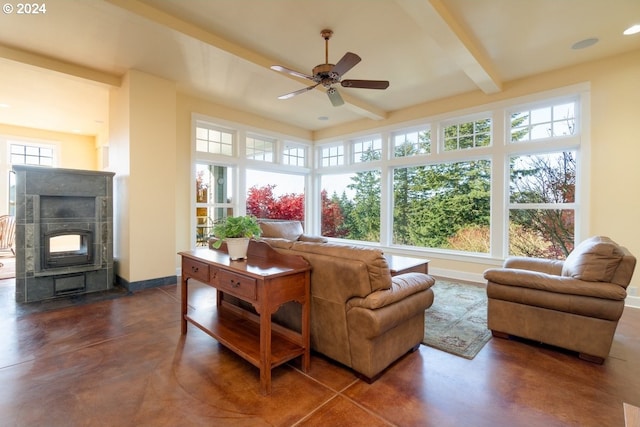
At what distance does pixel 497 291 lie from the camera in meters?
2.70

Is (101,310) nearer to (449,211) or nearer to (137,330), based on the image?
(137,330)

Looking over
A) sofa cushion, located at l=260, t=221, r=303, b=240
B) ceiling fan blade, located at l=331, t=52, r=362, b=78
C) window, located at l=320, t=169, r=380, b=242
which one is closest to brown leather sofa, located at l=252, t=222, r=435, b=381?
ceiling fan blade, located at l=331, t=52, r=362, b=78

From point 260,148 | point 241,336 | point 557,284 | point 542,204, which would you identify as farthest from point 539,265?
point 260,148

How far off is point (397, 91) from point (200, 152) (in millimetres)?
3678

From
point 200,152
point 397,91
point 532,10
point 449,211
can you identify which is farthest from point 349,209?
point 532,10

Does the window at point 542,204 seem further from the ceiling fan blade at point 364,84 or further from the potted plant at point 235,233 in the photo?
the potted plant at point 235,233

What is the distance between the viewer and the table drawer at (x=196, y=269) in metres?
2.43

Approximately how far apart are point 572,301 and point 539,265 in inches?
29.9

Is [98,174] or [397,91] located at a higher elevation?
[397,91]

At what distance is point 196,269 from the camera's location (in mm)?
2551

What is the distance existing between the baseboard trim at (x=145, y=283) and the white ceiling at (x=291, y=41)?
287cm

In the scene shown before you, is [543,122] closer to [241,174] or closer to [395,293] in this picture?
[395,293]

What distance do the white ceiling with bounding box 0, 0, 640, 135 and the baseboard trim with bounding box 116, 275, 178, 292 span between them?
2.87m

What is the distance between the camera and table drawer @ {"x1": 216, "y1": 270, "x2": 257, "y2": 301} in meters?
1.95
